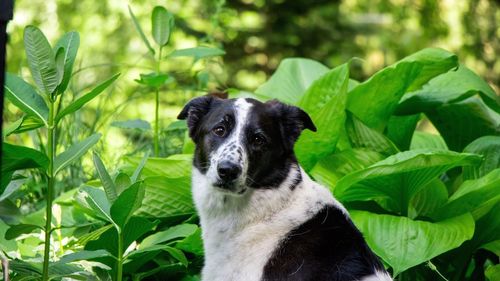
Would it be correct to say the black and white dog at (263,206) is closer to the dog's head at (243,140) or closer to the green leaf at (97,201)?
the dog's head at (243,140)

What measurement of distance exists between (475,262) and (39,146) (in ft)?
9.05

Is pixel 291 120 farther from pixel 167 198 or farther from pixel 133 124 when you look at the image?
pixel 133 124

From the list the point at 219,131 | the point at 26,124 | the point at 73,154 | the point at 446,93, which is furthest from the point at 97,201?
the point at 446,93

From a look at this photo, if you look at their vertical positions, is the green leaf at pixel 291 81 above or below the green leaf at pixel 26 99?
below

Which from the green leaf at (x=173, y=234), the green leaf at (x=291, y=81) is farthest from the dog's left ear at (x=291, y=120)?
the green leaf at (x=291, y=81)

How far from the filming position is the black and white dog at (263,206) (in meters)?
3.33

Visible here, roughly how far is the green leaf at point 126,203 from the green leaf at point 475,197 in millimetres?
1626

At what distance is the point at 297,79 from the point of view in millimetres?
5297

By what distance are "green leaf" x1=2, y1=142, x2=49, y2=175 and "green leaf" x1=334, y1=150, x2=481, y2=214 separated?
58.8 inches

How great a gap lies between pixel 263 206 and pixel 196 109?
52cm

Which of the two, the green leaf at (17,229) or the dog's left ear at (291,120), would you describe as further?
the dog's left ear at (291,120)

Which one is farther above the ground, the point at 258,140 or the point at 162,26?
the point at 162,26

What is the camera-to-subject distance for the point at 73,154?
3.30 m

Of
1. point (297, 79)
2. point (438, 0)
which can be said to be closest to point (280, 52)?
point (438, 0)
